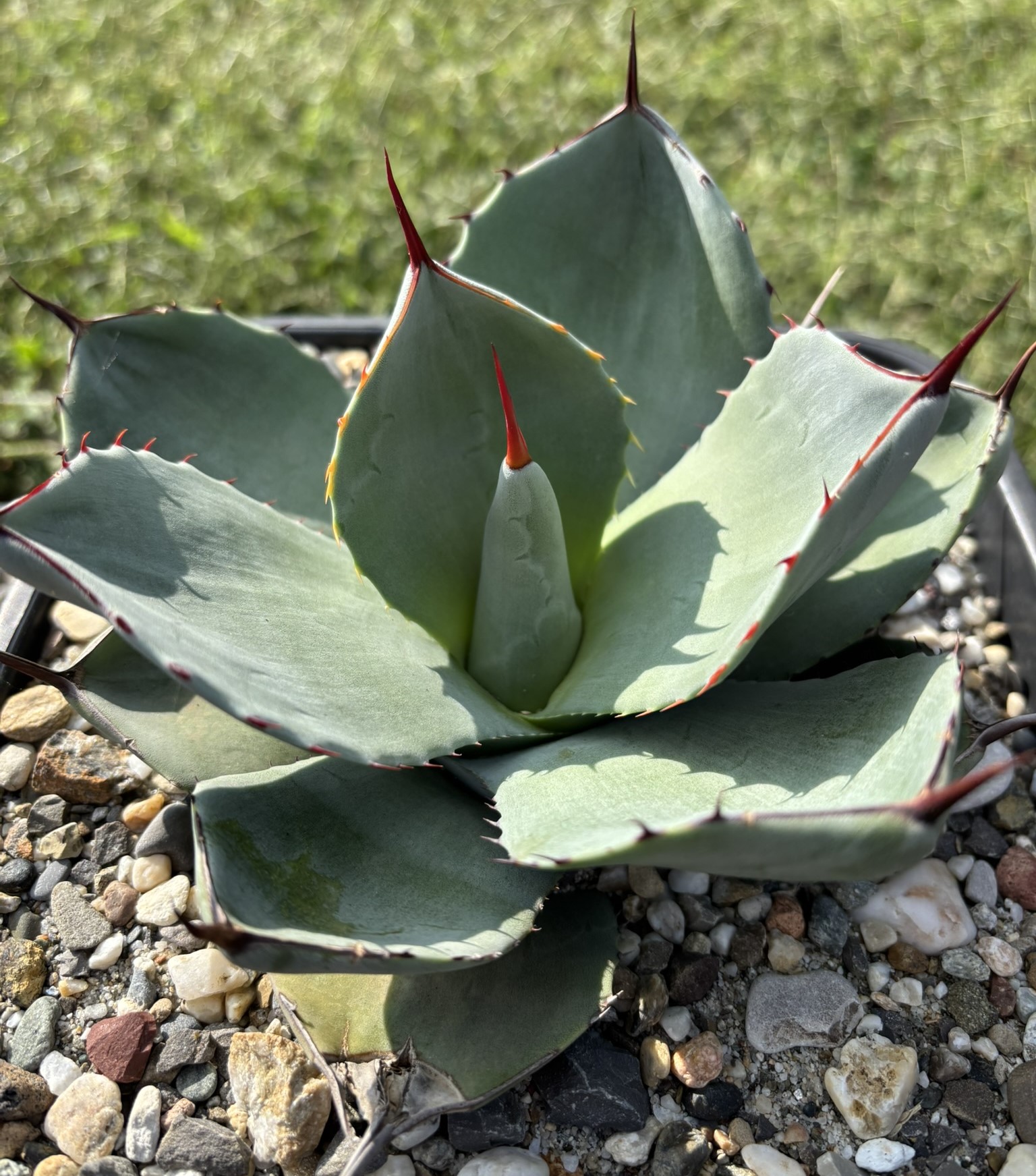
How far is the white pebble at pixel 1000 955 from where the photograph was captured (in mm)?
1216

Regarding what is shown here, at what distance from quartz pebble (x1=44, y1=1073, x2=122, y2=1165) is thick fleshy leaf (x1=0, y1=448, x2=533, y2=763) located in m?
0.47

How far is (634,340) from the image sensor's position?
51.7 inches

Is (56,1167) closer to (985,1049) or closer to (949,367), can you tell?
(985,1049)

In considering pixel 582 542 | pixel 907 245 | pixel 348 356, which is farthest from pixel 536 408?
pixel 907 245

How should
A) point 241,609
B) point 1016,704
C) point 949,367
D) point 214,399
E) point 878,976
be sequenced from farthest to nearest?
1. point 1016,704
2. point 214,399
3. point 878,976
4. point 241,609
5. point 949,367

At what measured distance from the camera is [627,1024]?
3.79 feet

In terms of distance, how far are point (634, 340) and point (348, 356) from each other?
0.73 m

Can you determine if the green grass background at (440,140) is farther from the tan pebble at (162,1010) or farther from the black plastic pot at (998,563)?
Result: the tan pebble at (162,1010)

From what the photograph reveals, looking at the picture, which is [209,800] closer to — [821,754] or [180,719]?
[180,719]

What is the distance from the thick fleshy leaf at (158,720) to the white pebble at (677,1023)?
0.48 meters

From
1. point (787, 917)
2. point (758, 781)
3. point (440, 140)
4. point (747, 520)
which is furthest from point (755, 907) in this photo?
point (440, 140)

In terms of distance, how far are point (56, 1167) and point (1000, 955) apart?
3.29ft

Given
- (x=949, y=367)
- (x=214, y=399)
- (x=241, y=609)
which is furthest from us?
(x=214, y=399)

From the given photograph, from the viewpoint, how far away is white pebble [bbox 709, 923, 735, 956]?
122cm
